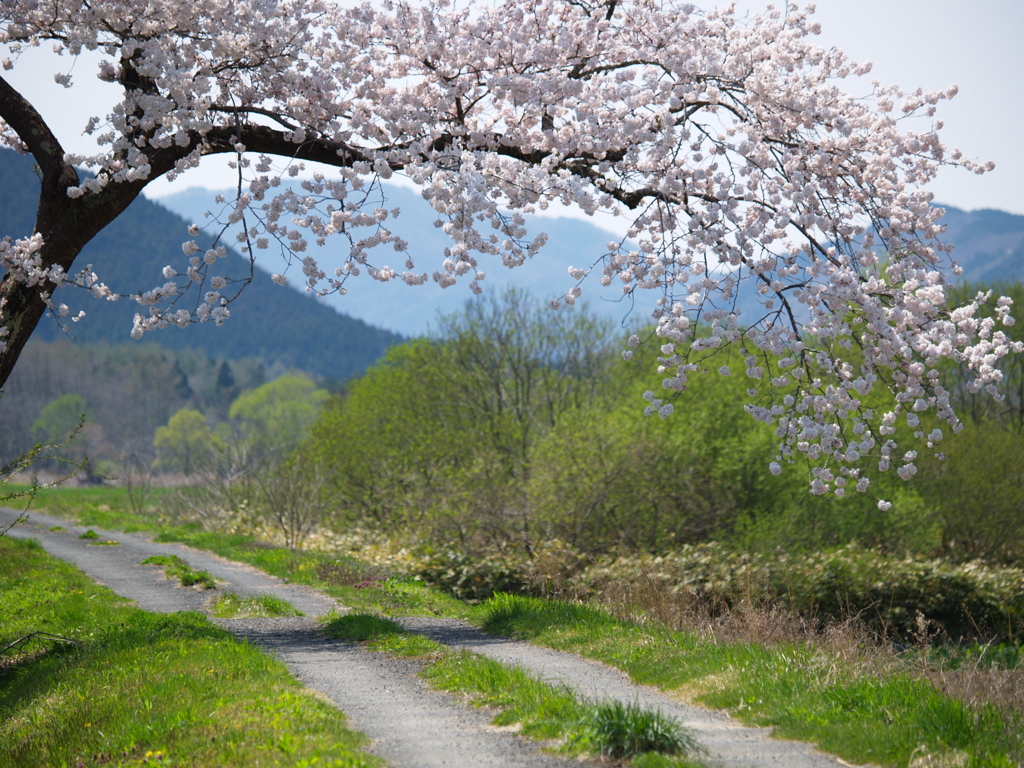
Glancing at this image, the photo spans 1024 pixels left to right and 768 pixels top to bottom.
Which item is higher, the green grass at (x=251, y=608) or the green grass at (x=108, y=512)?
the green grass at (x=251, y=608)

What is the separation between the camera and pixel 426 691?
6.55 m

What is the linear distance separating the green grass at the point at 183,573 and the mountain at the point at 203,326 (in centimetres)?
12096

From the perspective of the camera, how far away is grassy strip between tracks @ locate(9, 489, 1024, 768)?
467cm

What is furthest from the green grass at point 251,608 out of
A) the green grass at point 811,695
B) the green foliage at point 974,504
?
the green foliage at point 974,504

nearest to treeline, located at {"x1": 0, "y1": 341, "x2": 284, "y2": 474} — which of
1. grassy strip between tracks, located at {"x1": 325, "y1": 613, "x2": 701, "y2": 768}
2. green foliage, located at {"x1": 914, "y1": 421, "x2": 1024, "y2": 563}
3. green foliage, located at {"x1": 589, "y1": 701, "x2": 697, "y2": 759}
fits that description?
green foliage, located at {"x1": 914, "y1": 421, "x2": 1024, "y2": 563}

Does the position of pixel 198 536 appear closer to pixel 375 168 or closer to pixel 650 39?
pixel 375 168

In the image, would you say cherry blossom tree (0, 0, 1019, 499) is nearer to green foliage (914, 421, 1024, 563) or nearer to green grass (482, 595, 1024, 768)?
green grass (482, 595, 1024, 768)

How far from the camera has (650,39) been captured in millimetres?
9859

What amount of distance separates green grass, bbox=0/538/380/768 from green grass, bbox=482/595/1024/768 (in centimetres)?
253

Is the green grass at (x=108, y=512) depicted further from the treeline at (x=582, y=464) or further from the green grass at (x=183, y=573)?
the green grass at (x=183, y=573)

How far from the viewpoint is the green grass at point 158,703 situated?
193 inches

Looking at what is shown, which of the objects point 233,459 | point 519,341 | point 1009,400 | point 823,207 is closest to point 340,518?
point 233,459

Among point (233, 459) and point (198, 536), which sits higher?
point (233, 459)

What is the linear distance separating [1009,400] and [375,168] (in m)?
28.0
